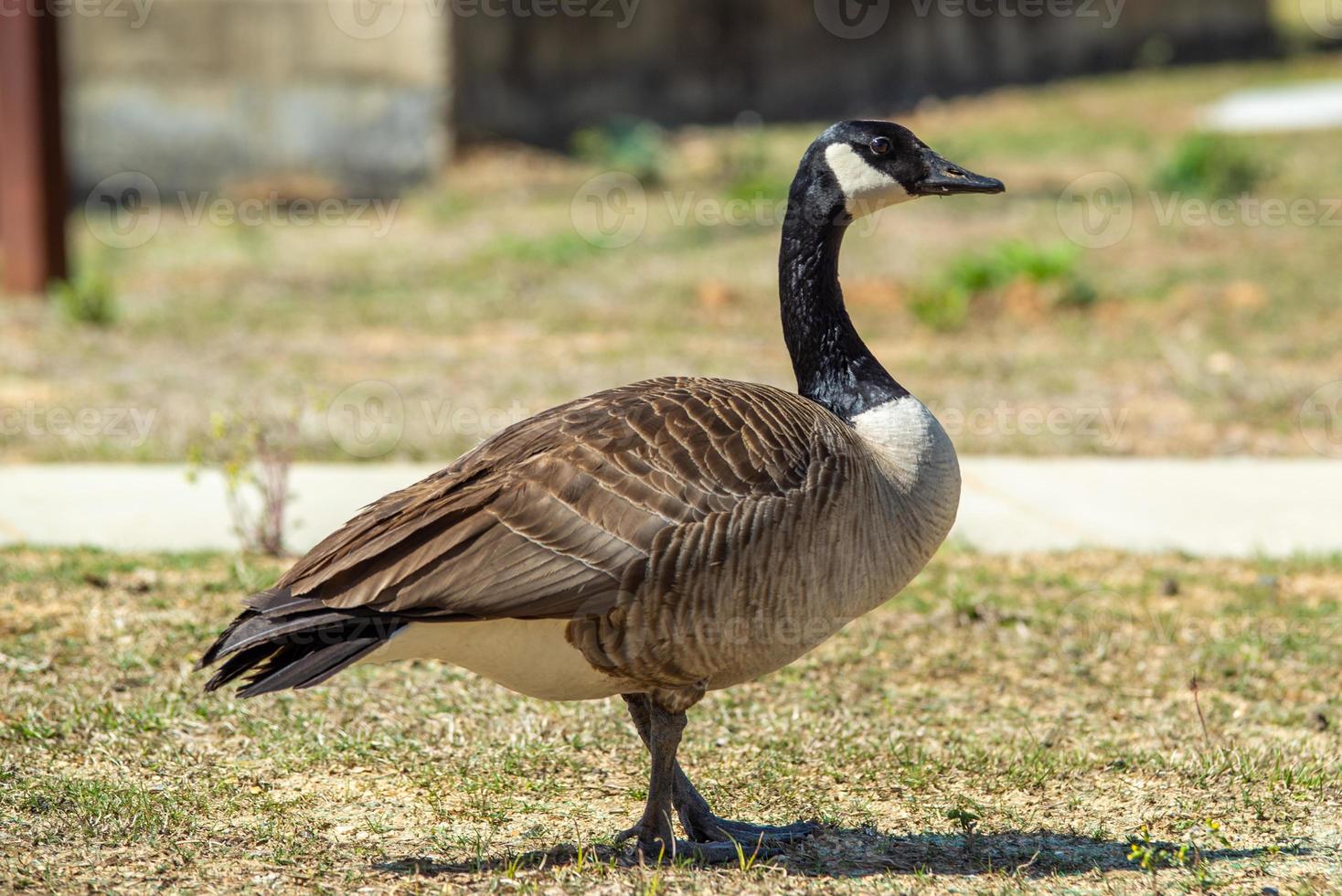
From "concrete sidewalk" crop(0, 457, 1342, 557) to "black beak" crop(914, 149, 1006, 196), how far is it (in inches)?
99.3

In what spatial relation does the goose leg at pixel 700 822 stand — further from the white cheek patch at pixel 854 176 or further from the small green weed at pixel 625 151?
the small green weed at pixel 625 151

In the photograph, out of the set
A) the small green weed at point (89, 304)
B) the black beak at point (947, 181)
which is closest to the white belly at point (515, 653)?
the black beak at point (947, 181)

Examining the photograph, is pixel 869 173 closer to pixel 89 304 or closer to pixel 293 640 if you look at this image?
pixel 293 640

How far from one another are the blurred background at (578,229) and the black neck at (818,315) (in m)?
2.58

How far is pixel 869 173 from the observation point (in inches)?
175

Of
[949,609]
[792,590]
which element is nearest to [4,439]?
[949,609]

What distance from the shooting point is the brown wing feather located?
11.4 ft

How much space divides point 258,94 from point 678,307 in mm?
Answer: 6535

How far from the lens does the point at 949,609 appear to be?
19.5 ft

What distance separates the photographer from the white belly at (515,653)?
141 inches

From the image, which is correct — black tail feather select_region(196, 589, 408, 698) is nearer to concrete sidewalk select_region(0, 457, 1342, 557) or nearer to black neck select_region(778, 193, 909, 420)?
black neck select_region(778, 193, 909, 420)

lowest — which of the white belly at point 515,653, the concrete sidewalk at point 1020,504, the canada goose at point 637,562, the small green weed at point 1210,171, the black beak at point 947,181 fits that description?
the concrete sidewalk at point 1020,504

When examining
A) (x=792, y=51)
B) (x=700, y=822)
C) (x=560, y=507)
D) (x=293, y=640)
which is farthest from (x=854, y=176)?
(x=792, y=51)

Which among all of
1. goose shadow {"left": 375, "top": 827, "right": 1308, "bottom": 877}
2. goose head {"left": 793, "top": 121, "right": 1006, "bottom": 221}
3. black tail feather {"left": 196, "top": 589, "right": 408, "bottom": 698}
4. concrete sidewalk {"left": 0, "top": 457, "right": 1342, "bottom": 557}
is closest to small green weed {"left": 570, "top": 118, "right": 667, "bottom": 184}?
concrete sidewalk {"left": 0, "top": 457, "right": 1342, "bottom": 557}
